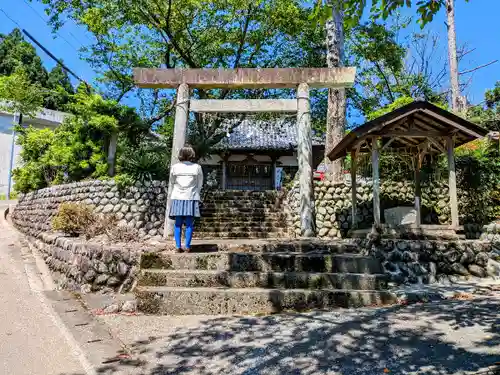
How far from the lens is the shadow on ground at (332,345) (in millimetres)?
2930

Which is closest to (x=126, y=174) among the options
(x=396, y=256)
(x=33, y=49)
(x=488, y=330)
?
(x=396, y=256)

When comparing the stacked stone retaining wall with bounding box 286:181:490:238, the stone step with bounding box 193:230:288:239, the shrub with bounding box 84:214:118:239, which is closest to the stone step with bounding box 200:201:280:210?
the stacked stone retaining wall with bounding box 286:181:490:238

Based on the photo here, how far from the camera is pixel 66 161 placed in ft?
37.3

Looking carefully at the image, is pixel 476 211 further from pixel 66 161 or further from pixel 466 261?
pixel 66 161

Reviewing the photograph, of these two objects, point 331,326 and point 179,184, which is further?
point 179,184

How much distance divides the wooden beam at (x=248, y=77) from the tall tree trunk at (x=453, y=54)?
9.70m

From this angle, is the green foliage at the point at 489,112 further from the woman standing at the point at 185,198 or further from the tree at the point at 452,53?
the woman standing at the point at 185,198

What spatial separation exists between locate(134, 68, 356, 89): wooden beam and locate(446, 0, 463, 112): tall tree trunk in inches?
382

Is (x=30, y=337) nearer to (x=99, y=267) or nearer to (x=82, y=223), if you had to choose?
(x=99, y=267)

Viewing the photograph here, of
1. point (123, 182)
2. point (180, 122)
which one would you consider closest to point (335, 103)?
point (180, 122)

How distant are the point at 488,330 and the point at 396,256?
→ 2.77 meters

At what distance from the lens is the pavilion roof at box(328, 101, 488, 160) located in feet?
23.9

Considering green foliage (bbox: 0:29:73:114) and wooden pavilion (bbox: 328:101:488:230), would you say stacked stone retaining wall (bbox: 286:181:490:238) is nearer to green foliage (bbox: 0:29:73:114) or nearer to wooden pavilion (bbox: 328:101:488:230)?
wooden pavilion (bbox: 328:101:488:230)

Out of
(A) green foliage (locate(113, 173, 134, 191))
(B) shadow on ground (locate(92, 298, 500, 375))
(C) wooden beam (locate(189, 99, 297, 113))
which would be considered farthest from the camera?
(A) green foliage (locate(113, 173, 134, 191))
